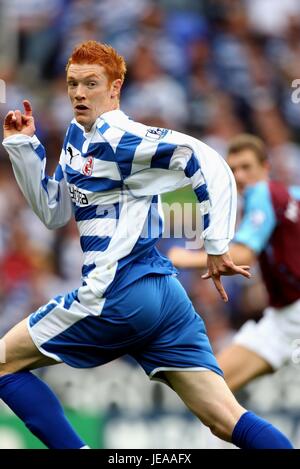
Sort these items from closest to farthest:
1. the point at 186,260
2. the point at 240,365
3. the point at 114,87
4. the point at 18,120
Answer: the point at 114,87 → the point at 18,120 → the point at 186,260 → the point at 240,365

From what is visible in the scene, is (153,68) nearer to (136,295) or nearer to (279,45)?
(279,45)

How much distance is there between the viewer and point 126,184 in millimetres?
4617

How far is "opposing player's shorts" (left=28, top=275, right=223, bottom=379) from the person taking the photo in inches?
183

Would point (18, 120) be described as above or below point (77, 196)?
above

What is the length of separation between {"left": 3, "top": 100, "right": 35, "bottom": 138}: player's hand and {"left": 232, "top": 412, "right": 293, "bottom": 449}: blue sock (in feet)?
5.23

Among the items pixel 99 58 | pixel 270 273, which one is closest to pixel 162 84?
pixel 270 273

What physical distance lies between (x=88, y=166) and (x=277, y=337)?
2.61 metres

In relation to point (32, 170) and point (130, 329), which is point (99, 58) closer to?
point (32, 170)

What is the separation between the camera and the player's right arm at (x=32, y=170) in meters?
4.82

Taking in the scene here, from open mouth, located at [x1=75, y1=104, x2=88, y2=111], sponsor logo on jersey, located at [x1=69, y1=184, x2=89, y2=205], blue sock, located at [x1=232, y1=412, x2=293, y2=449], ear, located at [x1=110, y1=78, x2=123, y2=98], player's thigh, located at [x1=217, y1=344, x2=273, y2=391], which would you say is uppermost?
ear, located at [x1=110, y1=78, x2=123, y2=98]

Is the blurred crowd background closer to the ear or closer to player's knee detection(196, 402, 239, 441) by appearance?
player's knee detection(196, 402, 239, 441)

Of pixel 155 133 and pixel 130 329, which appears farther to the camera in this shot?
pixel 130 329

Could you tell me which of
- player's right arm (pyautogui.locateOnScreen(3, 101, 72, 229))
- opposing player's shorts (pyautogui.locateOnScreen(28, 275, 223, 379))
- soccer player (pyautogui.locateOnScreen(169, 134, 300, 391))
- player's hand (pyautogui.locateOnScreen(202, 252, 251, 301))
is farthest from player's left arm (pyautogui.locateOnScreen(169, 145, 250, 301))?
soccer player (pyautogui.locateOnScreen(169, 134, 300, 391))
